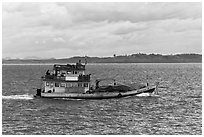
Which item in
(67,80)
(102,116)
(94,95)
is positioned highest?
(67,80)

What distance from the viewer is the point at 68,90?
66125mm

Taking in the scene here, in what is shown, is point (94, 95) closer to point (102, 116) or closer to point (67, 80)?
point (67, 80)

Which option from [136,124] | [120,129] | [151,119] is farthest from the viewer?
[151,119]

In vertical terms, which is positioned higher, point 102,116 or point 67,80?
point 67,80

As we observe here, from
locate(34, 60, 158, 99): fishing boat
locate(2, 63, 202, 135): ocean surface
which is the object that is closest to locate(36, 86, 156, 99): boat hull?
locate(34, 60, 158, 99): fishing boat

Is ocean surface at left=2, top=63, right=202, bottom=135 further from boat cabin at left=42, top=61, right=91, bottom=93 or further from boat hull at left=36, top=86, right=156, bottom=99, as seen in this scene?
boat cabin at left=42, top=61, right=91, bottom=93

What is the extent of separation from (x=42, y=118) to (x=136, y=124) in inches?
501

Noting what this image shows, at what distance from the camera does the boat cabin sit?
65.6 m

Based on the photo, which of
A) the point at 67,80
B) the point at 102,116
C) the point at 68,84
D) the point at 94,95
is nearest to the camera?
the point at 102,116

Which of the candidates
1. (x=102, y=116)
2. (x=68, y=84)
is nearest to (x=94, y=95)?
(x=68, y=84)

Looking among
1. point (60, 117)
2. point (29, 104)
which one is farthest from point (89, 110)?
point (29, 104)

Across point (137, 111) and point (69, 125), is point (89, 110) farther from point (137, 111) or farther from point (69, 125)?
point (69, 125)

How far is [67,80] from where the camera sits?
6544cm

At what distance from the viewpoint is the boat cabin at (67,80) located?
215ft
